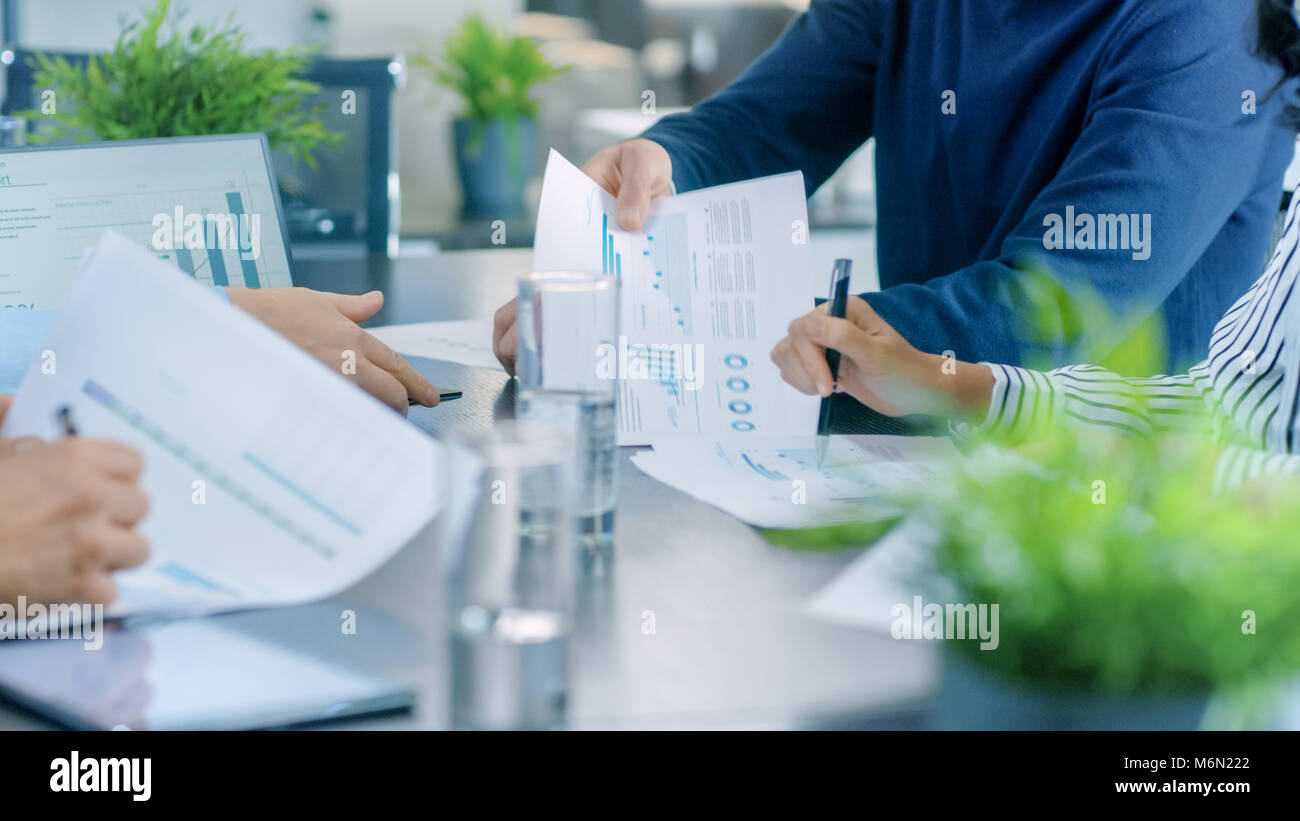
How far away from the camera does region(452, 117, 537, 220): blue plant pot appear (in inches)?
141

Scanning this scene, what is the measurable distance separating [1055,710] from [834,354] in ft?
1.52

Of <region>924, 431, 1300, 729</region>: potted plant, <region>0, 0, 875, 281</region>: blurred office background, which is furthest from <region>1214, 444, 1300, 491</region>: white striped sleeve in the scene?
<region>0, 0, 875, 281</region>: blurred office background

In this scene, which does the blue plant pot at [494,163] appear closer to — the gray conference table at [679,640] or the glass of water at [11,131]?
the glass of water at [11,131]

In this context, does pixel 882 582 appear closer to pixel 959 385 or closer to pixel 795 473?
pixel 795 473

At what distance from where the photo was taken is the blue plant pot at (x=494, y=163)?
358 centimetres

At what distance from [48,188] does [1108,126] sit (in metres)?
0.97

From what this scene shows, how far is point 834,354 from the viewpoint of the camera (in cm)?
91

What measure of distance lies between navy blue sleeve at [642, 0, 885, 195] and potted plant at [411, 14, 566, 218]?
2165 millimetres

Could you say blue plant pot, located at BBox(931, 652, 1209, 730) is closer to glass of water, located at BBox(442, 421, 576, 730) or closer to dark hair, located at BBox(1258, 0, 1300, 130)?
glass of water, located at BBox(442, 421, 576, 730)

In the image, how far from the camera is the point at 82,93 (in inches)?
57.8

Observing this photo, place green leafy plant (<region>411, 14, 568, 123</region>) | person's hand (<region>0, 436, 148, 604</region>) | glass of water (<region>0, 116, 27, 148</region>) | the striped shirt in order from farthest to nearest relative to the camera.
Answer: green leafy plant (<region>411, 14, 568, 123</region>), glass of water (<region>0, 116, 27, 148</region>), the striped shirt, person's hand (<region>0, 436, 148, 604</region>)
